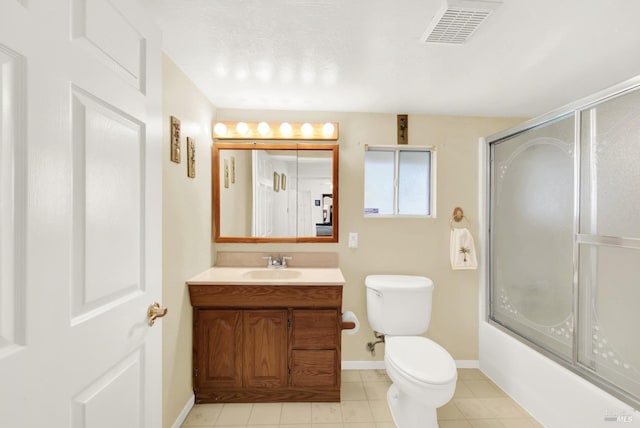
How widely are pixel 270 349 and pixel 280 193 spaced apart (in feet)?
3.87

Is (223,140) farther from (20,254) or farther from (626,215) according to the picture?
(626,215)

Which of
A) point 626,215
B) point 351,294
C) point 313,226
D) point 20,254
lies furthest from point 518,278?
point 20,254

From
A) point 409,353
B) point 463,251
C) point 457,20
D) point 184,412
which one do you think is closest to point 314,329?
point 409,353

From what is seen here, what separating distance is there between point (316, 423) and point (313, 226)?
4.41 ft

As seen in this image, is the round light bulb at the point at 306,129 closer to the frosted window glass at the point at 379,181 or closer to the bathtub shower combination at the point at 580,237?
the frosted window glass at the point at 379,181

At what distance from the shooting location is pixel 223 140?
2.45m

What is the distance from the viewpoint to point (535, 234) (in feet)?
6.63

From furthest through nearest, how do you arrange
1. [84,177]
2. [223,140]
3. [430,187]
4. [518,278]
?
[430,187], [223,140], [518,278], [84,177]

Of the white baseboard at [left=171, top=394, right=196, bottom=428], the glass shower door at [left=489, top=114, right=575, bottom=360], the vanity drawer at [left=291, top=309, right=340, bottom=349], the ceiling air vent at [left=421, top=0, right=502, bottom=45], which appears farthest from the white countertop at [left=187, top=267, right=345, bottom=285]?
the ceiling air vent at [left=421, top=0, right=502, bottom=45]

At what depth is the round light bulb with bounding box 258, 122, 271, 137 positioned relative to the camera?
242 cm

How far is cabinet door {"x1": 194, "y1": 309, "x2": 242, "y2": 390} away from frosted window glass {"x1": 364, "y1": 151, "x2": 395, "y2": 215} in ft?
4.56

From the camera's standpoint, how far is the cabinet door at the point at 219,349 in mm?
2039

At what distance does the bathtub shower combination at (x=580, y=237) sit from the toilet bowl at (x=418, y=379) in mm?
712

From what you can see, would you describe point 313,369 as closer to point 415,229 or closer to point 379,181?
point 415,229
